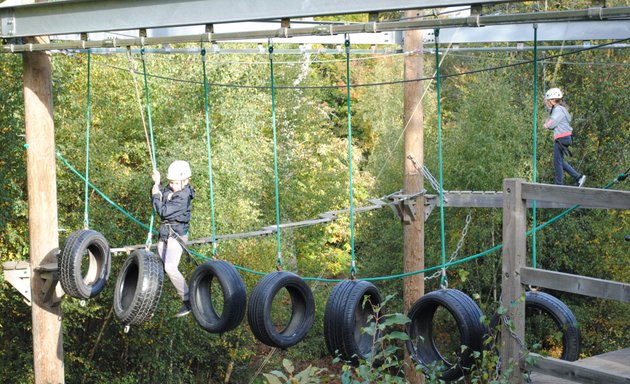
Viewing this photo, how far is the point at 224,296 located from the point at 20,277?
2898 mm

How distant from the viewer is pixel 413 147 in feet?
42.7

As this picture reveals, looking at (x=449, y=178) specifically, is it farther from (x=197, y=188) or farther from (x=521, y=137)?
→ (x=197, y=188)

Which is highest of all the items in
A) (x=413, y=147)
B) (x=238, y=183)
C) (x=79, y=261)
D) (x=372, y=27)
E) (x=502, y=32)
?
(x=502, y=32)

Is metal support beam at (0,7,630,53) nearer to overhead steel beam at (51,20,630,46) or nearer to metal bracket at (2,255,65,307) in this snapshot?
overhead steel beam at (51,20,630,46)

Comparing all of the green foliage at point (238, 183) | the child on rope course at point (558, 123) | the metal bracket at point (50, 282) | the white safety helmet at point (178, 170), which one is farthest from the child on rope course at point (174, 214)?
the green foliage at point (238, 183)

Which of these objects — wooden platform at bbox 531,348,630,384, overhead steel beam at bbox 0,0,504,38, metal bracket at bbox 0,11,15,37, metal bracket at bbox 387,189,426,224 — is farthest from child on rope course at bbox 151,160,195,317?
metal bracket at bbox 387,189,426,224

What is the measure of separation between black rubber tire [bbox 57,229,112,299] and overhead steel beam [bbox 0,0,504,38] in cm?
190

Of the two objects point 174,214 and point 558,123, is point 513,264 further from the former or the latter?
point 558,123

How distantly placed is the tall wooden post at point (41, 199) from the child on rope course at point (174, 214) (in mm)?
1578

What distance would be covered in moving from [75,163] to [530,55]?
9.91 meters

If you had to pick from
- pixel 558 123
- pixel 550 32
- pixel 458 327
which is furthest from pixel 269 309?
pixel 550 32

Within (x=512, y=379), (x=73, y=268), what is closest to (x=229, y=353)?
(x=73, y=268)

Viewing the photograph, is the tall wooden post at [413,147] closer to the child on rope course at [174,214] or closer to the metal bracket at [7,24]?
the child on rope course at [174,214]

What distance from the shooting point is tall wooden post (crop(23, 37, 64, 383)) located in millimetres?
9242
